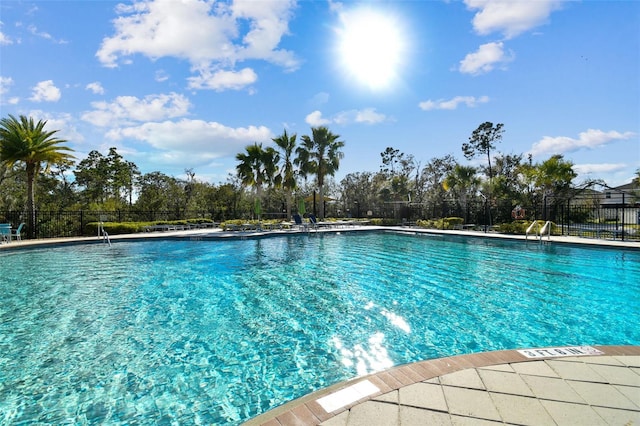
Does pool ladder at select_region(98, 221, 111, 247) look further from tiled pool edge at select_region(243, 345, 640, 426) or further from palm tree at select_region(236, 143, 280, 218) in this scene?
tiled pool edge at select_region(243, 345, 640, 426)

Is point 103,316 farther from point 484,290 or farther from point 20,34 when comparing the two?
point 20,34

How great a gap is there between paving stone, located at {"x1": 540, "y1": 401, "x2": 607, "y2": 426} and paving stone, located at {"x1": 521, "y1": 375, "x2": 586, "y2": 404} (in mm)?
66

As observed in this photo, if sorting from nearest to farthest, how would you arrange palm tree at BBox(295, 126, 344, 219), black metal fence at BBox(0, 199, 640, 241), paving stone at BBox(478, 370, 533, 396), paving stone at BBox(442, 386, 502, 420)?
paving stone at BBox(442, 386, 502, 420) → paving stone at BBox(478, 370, 533, 396) → black metal fence at BBox(0, 199, 640, 241) → palm tree at BBox(295, 126, 344, 219)

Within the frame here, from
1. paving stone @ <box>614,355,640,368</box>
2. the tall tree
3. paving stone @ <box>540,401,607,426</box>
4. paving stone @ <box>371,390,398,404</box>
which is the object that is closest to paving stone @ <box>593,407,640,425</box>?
paving stone @ <box>540,401,607,426</box>

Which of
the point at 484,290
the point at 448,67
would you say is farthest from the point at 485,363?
the point at 448,67

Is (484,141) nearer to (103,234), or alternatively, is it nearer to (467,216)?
(467,216)

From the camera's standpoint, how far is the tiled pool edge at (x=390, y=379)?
213 cm

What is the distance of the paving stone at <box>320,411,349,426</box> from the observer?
79.5 inches

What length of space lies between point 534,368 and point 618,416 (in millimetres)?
673

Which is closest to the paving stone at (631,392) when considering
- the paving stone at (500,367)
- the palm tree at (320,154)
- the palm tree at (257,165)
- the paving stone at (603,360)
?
the paving stone at (603,360)

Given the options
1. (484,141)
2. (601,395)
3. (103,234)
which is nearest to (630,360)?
(601,395)

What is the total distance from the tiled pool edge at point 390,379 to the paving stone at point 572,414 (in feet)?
2.06

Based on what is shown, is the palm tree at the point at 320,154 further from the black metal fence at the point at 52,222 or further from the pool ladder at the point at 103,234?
the black metal fence at the point at 52,222

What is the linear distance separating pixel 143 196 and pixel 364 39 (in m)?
22.5
